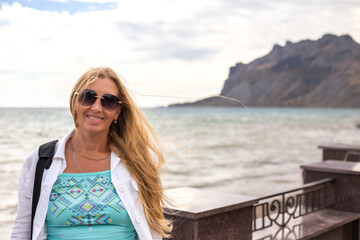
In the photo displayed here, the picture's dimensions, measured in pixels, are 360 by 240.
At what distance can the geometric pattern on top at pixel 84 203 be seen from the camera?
2.30 meters

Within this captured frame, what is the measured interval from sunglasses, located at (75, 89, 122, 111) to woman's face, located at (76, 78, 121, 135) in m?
0.02

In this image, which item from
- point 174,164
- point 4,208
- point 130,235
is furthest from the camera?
point 174,164

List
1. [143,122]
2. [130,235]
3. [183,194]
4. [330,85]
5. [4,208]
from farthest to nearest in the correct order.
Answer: [330,85], [4,208], [183,194], [143,122], [130,235]

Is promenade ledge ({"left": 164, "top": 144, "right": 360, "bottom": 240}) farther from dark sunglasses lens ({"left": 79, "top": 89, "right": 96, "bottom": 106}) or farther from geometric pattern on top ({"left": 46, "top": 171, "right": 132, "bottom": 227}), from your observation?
dark sunglasses lens ({"left": 79, "top": 89, "right": 96, "bottom": 106})

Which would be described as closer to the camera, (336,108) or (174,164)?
(174,164)

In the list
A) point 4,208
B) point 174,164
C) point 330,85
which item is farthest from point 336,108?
point 4,208

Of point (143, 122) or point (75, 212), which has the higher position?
point (143, 122)

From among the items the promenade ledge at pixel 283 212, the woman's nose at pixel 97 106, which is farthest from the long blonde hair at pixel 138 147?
the promenade ledge at pixel 283 212

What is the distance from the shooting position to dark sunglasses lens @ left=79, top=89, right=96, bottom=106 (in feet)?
8.09

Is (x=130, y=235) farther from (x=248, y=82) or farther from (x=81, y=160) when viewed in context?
(x=248, y=82)

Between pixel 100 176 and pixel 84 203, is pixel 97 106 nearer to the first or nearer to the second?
pixel 100 176

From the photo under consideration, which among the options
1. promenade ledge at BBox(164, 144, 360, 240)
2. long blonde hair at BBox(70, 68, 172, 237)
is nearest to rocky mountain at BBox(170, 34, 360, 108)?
promenade ledge at BBox(164, 144, 360, 240)

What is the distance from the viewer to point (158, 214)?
2.58m

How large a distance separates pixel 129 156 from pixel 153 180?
0.19 metres
